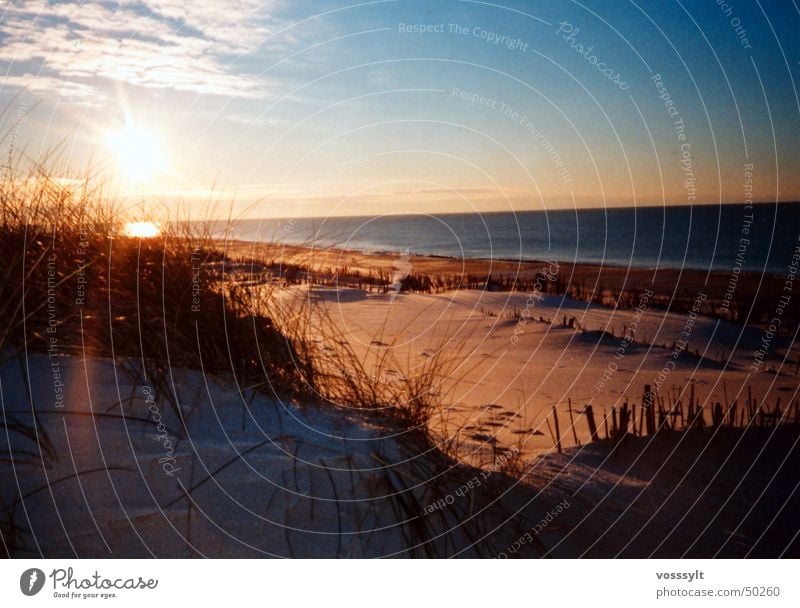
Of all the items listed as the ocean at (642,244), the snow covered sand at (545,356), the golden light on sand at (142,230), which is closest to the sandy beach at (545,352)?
the snow covered sand at (545,356)

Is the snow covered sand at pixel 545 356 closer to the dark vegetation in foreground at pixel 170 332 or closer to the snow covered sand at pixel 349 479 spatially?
the snow covered sand at pixel 349 479

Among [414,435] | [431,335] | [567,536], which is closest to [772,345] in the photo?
[431,335]

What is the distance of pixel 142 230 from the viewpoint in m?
2.90

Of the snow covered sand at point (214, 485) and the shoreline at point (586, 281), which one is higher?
the shoreline at point (586, 281)

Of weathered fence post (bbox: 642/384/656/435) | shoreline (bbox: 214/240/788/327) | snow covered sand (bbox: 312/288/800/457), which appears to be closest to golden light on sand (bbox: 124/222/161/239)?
shoreline (bbox: 214/240/788/327)

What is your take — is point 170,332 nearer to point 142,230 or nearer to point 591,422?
point 142,230

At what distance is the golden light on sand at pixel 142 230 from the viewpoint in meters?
2.86

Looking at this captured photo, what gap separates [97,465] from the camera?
2020 mm

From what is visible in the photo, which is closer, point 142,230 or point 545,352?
point 142,230

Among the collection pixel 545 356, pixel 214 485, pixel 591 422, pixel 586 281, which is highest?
pixel 586 281

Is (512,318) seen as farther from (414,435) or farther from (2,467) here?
(2,467)

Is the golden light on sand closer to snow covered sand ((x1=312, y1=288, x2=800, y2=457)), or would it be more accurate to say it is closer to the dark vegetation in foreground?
the dark vegetation in foreground

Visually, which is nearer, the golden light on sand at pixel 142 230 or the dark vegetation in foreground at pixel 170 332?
the dark vegetation in foreground at pixel 170 332

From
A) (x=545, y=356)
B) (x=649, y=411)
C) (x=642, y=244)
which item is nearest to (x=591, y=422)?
(x=649, y=411)
